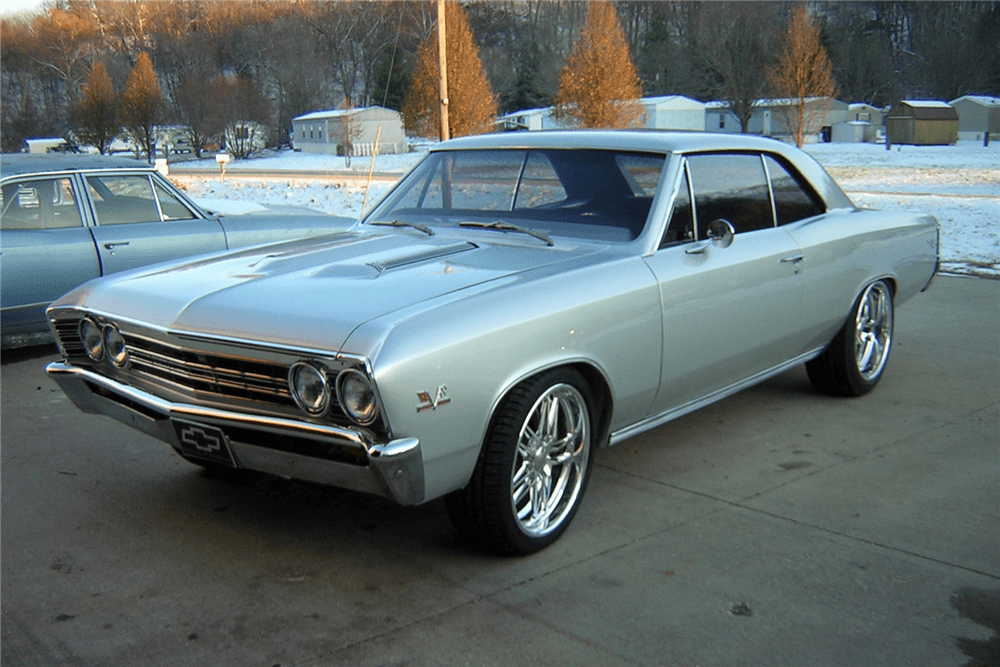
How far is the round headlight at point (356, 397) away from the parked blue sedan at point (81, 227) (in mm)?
4559

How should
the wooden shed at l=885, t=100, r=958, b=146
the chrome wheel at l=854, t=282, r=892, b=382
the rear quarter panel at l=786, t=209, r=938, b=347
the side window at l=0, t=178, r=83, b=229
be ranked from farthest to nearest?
the wooden shed at l=885, t=100, r=958, b=146 < the side window at l=0, t=178, r=83, b=229 < the chrome wheel at l=854, t=282, r=892, b=382 < the rear quarter panel at l=786, t=209, r=938, b=347

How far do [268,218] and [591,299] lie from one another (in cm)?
500

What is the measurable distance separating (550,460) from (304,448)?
3.16 feet

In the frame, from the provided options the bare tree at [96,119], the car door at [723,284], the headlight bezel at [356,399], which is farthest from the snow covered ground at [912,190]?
the bare tree at [96,119]

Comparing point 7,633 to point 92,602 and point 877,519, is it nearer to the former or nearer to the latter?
point 92,602

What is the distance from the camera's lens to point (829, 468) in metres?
4.36

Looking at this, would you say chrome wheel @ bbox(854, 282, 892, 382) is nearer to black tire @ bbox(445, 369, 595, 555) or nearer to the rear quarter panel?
the rear quarter panel

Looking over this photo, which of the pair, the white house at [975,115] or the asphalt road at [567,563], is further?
the white house at [975,115]

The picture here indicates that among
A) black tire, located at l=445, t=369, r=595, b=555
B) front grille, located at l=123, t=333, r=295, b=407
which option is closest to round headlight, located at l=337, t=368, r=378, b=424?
front grille, located at l=123, t=333, r=295, b=407

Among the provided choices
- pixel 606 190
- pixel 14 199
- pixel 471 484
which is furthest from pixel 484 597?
pixel 14 199

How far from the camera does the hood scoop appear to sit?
12.0 feet

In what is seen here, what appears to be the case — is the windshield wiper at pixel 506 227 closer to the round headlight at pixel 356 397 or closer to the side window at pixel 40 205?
the round headlight at pixel 356 397

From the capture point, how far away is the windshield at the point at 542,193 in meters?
4.15

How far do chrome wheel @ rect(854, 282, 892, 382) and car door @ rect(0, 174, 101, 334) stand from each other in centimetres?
515
